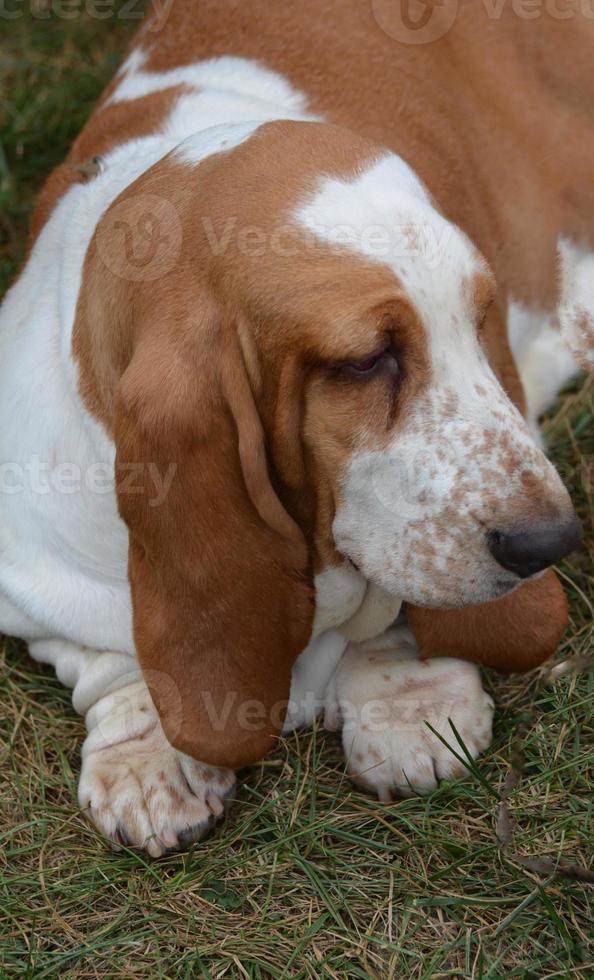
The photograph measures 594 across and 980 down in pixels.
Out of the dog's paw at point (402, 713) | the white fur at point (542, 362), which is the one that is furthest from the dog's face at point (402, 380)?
the white fur at point (542, 362)

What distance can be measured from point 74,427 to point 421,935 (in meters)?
1.23

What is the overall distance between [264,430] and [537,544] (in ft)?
1.77

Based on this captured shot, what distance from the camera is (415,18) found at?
3.63 meters

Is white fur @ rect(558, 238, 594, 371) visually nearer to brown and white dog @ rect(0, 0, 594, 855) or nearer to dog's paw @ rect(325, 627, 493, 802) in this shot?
brown and white dog @ rect(0, 0, 594, 855)

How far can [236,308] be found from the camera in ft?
7.91

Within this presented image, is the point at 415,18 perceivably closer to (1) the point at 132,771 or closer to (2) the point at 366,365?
(2) the point at 366,365

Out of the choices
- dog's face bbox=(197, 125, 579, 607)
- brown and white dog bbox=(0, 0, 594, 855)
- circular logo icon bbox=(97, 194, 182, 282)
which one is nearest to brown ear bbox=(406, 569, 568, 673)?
brown and white dog bbox=(0, 0, 594, 855)

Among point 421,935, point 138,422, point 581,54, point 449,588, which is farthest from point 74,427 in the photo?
point 581,54

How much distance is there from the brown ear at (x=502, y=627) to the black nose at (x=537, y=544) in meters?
0.52

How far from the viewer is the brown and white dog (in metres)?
2.38

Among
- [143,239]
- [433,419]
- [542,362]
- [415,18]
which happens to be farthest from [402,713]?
[415,18]

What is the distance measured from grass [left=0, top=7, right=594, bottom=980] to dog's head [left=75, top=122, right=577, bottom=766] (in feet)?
1.65

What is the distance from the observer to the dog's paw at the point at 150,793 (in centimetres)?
282
